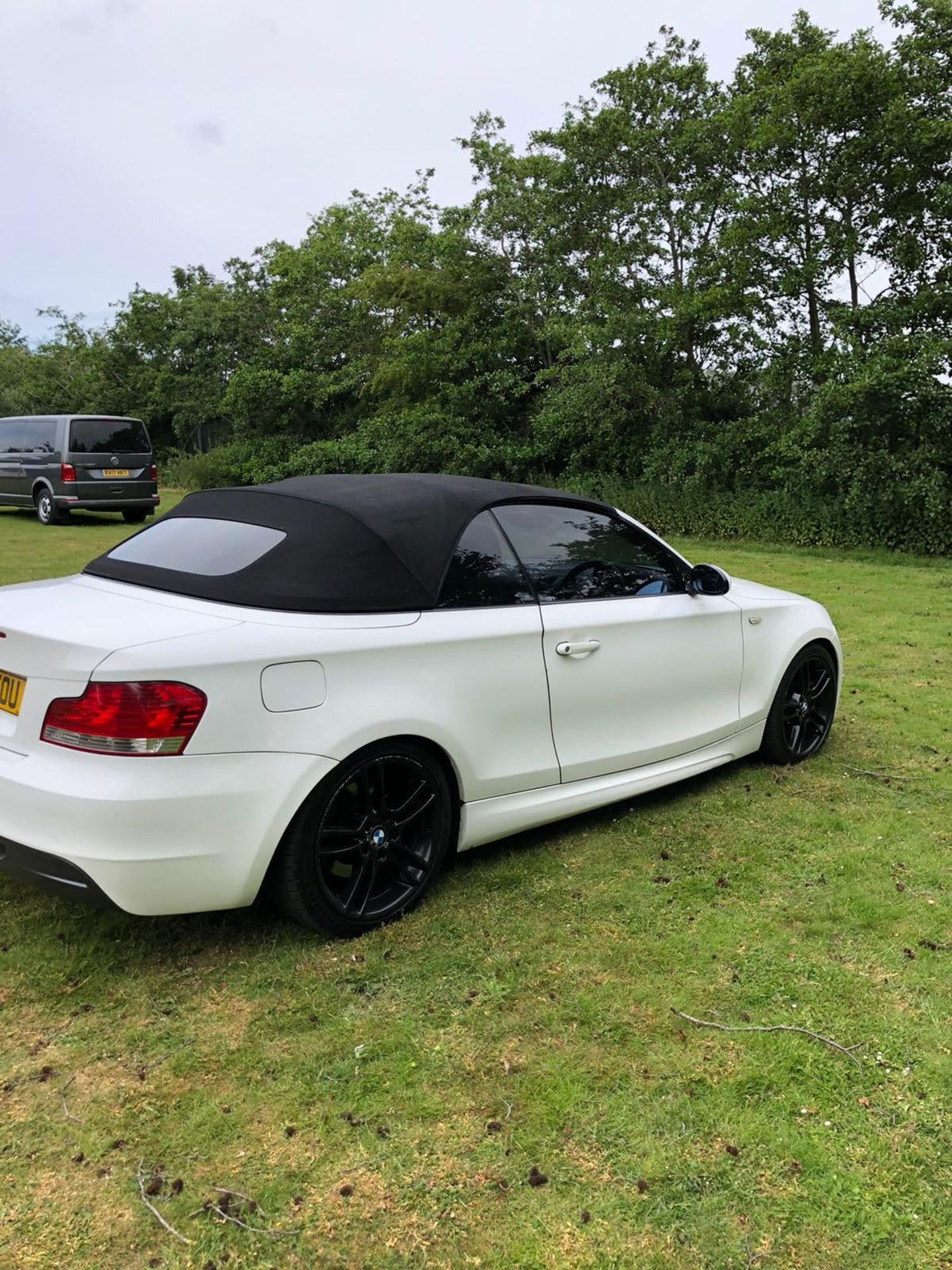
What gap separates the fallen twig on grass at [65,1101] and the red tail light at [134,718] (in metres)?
0.85

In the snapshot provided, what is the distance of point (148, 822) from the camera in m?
2.54

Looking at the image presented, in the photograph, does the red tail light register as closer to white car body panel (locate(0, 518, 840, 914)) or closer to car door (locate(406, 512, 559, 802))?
white car body panel (locate(0, 518, 840, 914))

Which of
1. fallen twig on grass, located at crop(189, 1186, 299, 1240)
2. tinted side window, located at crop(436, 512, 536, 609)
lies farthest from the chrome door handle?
fallen twig on grass, located at crop(189, 1186, 299, 1240)

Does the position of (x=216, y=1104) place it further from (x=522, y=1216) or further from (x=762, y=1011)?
(x=762, y=1011)

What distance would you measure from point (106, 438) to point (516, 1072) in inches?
622

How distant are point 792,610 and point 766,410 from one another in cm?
1238

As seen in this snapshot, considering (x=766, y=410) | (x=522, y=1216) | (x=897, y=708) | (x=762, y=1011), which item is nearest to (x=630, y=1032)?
(x=762, y=1011)

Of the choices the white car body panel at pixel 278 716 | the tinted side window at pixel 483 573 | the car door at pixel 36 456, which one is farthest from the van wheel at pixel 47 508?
the tinted side window at pixel 483 573

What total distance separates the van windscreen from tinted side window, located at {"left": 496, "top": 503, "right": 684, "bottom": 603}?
14.1 meters

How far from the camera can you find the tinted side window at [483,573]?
3334 mm

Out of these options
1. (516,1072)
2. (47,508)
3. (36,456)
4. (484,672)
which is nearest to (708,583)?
(484,672)

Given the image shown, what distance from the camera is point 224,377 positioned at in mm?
34031

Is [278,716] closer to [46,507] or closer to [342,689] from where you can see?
[342,689]

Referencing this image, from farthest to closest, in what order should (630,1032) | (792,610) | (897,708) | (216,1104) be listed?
(897,708), (792,610), (630,1032), (216,1104)
